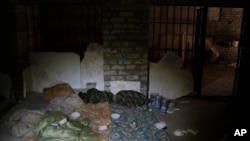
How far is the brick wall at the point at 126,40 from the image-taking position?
4.44 meters

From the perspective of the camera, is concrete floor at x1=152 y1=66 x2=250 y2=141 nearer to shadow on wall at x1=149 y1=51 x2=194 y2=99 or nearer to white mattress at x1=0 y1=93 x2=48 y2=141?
shadow on wall at x1=149 y1=51 x2=194 y2=99

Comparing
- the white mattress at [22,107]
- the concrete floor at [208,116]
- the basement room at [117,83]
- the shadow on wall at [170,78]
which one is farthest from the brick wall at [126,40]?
the white mattress at [22,107]

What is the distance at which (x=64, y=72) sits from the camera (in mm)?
4934

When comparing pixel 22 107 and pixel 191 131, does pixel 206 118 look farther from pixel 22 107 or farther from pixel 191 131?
pixel 22 107

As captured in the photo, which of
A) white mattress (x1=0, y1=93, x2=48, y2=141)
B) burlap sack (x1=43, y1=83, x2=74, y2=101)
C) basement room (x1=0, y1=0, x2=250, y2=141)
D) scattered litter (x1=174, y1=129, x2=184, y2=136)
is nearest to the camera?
white mattress (x1=0, y1=93, x2=48, y2=141)

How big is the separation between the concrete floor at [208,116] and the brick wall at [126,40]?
3.21 feet

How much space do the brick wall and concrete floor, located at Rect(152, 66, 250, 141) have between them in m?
0.98

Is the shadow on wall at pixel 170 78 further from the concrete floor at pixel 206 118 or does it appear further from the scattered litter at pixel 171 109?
the scattered litter at pixel 171 109

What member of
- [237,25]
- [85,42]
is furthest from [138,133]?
[237,25]

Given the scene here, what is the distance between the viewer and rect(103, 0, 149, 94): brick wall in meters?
4.44

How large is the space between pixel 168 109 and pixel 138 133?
1.26 meters

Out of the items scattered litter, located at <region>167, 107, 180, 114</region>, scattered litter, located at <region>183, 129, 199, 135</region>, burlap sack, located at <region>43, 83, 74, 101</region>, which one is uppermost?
burlap sack, located at <region>43, 83, 74, 101</region>

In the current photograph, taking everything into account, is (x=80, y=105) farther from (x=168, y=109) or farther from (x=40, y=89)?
(x=168, y=109)

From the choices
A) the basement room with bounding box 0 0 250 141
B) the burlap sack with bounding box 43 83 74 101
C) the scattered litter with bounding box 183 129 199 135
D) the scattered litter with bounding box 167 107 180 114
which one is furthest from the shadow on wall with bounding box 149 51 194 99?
the burlap sack with bounding box 43 83 74 101
